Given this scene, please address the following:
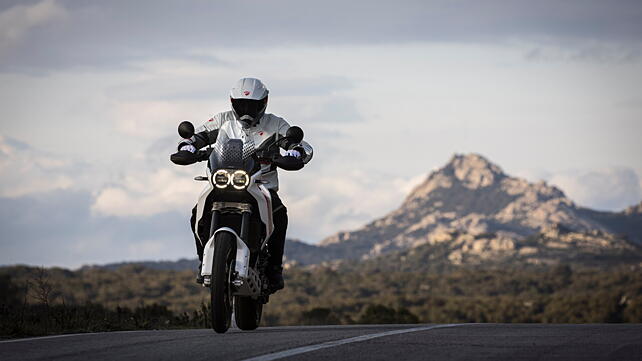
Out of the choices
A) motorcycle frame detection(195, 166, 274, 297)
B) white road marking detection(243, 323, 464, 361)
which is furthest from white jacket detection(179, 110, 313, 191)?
white road marking detection(243, 323, 464, 361)

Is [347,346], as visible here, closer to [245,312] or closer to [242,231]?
[242,231]

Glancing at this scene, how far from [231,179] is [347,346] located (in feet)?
7.73

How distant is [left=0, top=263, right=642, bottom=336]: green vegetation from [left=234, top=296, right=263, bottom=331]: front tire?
219 cm

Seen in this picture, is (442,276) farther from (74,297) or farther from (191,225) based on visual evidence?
(191,225)

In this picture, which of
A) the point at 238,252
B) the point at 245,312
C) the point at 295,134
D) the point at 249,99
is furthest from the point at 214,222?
the point at 245,312

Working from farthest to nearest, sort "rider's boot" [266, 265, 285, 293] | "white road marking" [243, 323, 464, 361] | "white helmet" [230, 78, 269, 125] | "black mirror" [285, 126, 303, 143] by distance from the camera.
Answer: "rider's boot" [266, 265, 285, 293] < "white helmet" [230, 78, 269, 125] < "black mirror" [285, 126, 303, 143] < "white road marking" [243, 323, 464, 361]

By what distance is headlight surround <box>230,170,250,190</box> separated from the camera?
10.7 metres

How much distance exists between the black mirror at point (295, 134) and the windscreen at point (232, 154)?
1.27ft

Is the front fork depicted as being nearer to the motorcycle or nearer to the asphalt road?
the motorcycle

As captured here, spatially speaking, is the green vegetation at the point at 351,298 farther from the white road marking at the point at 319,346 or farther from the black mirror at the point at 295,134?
the white road marking at the point at 319,346

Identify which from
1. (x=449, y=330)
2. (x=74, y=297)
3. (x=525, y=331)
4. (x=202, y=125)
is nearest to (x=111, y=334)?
(x=202, y=125)

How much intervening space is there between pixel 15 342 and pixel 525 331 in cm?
504

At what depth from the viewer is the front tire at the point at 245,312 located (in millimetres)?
12055

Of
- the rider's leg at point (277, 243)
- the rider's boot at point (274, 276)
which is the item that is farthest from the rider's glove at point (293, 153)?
the rider's boot at point (274, 276)
